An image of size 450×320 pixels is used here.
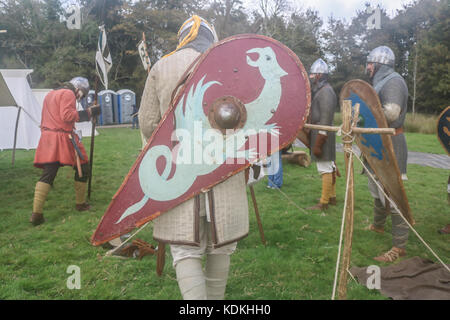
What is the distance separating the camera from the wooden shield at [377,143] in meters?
2.21

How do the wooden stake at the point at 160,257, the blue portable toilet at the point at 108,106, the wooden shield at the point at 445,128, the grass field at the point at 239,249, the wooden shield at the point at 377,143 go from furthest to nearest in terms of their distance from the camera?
the blue portable toilet at the point at 108,106 → the wooden shield at the point at 445,128 → the grass field at the point at 239,249 → the wooden stake at the point at 160,257 → the wooden shield at the point at 377,143

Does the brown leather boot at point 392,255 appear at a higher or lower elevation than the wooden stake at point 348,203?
lower

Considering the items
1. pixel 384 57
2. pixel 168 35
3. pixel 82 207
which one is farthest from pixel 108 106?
pixel 384 57

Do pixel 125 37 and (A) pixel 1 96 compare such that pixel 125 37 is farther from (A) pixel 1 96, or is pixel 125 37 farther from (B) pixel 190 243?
(B) pixel 190 243

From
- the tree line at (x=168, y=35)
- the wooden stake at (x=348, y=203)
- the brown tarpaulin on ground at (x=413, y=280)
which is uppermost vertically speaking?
the tree line at (x=168, y=35)

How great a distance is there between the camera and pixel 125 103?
62.0ft

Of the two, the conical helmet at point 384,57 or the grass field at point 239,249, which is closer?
the grass field at point 239,249

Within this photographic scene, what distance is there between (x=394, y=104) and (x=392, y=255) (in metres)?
1.33

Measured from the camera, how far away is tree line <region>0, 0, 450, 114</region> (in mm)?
19422

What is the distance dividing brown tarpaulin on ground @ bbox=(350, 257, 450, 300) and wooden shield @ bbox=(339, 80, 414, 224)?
493mm

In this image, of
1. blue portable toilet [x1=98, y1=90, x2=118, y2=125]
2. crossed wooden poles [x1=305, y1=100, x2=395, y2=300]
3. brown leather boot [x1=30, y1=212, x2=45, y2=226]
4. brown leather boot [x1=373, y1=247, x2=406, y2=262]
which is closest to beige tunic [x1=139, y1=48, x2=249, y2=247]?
crossed wooden poles [x1=305, y1=100, x2=395, y2=300]

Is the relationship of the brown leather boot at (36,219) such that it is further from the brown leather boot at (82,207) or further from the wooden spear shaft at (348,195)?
the wooden spear shaft at (348,195)

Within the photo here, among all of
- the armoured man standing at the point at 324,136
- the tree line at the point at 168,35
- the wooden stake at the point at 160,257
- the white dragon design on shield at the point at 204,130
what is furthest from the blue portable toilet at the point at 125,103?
the white dragon design on shield at the point at 204,130

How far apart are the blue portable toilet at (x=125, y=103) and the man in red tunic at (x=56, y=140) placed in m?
15.3
